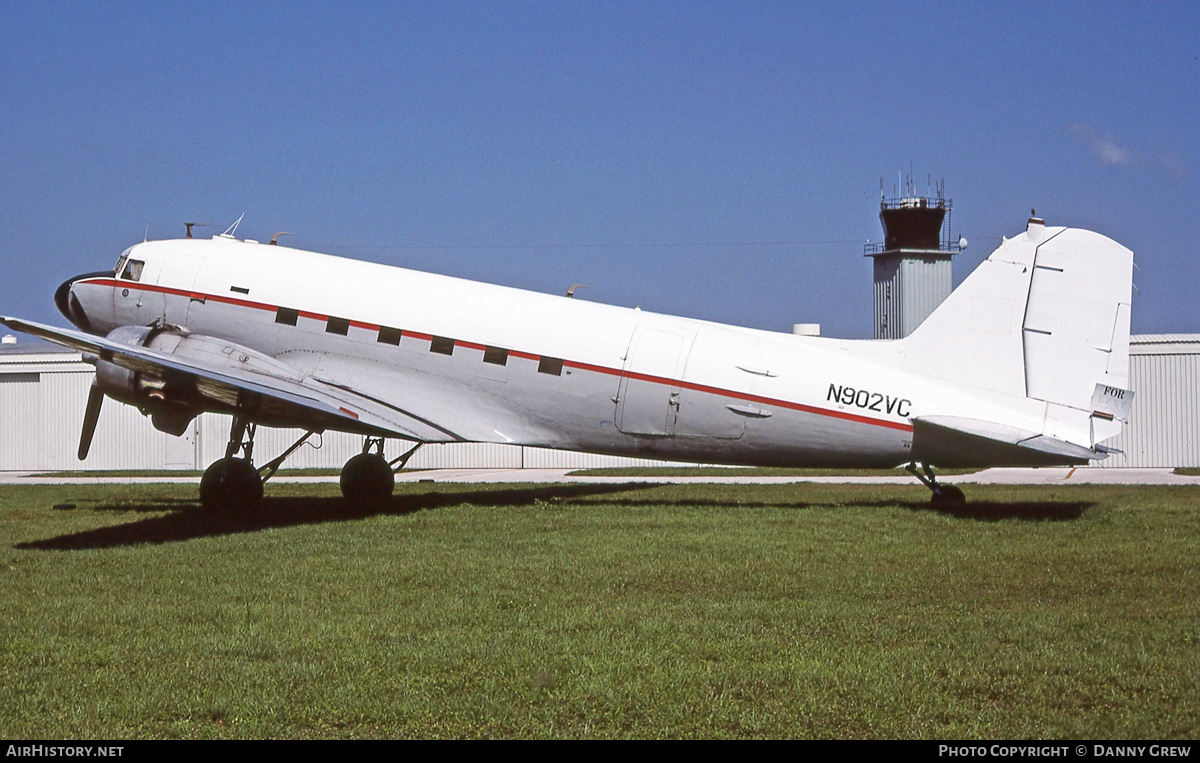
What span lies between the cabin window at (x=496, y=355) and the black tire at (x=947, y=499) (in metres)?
7.19

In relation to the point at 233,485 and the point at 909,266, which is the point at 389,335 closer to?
the point at 233,485

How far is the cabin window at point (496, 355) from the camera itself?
18.5m

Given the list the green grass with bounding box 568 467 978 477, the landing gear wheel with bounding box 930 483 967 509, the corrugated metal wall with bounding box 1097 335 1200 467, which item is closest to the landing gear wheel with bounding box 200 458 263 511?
the landing gear wheel with bounding box 930 483 967 509

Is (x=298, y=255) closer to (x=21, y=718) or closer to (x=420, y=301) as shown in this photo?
(x=420, y=301)

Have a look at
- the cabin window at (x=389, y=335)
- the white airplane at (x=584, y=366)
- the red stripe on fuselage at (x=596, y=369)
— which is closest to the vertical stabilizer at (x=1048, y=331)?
the white airplane at (x=584, y=366)

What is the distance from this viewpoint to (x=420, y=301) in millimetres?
18891

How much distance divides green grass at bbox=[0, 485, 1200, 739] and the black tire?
742 millimetres

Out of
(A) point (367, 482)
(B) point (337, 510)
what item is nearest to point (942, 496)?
(A) point (367, 482)

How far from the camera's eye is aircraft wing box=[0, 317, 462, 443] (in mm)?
15969

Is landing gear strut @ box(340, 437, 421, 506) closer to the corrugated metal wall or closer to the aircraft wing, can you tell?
the aircraft wing

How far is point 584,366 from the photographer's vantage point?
1809 cm

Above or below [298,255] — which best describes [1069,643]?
below
